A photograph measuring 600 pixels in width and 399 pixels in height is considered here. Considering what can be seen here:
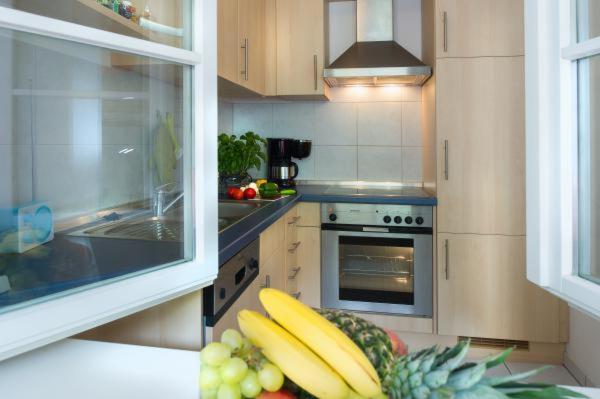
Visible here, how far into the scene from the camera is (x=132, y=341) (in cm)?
120

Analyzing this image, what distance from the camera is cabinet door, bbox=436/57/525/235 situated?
2.38m

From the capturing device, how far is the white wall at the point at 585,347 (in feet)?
6.89

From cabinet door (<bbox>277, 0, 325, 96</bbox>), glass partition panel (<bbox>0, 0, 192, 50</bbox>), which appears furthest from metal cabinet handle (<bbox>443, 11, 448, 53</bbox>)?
glass partition panel (<bbox>0, 0, 192, 50</bbox>)

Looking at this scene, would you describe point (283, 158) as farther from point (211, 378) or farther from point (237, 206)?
point (211, 378)

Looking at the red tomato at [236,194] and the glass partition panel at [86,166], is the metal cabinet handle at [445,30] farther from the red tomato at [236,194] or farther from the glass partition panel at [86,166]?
the glass partition panel at [86,166]

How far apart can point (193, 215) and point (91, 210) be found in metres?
0.20

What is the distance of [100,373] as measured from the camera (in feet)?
2.22

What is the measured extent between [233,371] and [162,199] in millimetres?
536

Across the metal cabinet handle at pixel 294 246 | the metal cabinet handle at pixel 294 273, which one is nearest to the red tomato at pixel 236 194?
the metal cabinet handle at pixel 294 246

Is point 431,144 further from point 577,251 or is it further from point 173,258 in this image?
point 173,258

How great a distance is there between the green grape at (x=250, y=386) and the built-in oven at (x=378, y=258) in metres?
2.11

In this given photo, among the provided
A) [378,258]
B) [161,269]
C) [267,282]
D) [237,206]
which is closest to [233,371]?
[161,269]

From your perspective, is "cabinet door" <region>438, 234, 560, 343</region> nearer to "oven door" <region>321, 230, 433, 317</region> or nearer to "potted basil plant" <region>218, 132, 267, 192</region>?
"oven door" <region>321, 230, 433, 317</region>

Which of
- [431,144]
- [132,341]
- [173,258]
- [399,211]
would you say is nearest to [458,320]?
[399,211]
